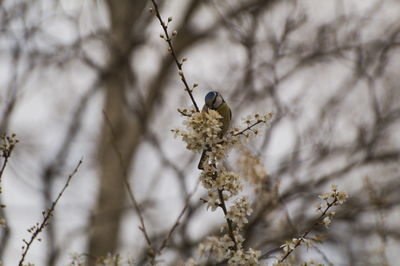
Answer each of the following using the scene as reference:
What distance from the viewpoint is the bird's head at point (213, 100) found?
7.86 feet

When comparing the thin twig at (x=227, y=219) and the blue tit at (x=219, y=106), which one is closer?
the thin twig at (x=227, y=219)

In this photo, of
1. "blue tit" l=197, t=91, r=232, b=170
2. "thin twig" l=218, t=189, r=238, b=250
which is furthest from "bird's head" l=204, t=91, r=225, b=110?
"thin twig" l=218, t=189, r=238, b=250

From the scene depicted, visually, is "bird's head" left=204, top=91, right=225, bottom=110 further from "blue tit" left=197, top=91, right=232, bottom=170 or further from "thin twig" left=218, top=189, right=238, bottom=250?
"thin twig" left=218, top=189, right=238, bottom=250

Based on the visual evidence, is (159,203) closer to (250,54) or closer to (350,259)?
(250,54)

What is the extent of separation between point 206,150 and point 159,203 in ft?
17.7

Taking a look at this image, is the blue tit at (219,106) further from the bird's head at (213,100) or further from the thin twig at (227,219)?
the thin twig at (227,219)

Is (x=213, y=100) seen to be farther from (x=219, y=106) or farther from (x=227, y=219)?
(x=227, y=219)

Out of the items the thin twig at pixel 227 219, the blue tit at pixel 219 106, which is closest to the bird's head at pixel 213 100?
the blue tit at pixel 219 106

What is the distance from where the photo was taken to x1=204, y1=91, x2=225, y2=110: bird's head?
240 cm

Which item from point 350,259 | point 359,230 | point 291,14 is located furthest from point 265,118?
point 359,230

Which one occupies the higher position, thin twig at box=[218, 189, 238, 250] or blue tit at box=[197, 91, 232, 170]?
blue tit at box=[197, 91, 232, 170]

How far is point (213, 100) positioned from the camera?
2.41m

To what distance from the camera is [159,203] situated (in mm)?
7043

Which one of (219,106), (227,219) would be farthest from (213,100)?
(227,219)
